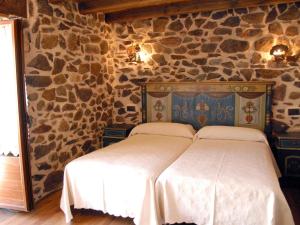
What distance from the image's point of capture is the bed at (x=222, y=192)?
2059 millimetres

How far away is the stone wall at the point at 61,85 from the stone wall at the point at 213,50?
1.24 feet

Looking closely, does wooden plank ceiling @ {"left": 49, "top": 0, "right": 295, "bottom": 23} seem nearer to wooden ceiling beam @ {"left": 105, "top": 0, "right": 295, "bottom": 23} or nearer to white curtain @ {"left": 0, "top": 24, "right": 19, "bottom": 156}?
wooden ceiling beam @ {"left": 105, "top": 0, "right": 295, "bottom": 23}

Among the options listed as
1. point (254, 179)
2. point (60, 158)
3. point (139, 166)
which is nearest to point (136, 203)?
point (139, 166)

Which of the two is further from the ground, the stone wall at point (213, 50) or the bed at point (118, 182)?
the stone wall at point (213, 50)

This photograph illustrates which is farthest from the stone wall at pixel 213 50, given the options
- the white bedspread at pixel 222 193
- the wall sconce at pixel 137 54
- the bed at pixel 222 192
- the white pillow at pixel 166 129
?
the white bedspread at pixel 222 193

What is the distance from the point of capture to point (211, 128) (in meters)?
3.80

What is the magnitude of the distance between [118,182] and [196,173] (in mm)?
718

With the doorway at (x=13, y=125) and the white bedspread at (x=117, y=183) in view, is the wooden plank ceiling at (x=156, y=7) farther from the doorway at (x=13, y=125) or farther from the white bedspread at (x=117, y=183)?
the white bedspread at (x=117, y=183)

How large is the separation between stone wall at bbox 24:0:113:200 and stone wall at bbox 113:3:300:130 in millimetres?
379

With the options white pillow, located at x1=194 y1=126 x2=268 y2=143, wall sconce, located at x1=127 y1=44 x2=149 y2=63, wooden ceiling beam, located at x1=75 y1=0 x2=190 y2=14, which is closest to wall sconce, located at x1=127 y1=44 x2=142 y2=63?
wall sconce, located at x1=127 y1=44 x2=149 y2=63

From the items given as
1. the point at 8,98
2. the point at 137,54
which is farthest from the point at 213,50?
the point at 8,98

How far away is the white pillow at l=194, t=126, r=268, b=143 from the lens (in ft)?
11.6

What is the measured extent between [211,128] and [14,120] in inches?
98.5

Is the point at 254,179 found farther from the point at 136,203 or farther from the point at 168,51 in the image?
the point at 168,51
